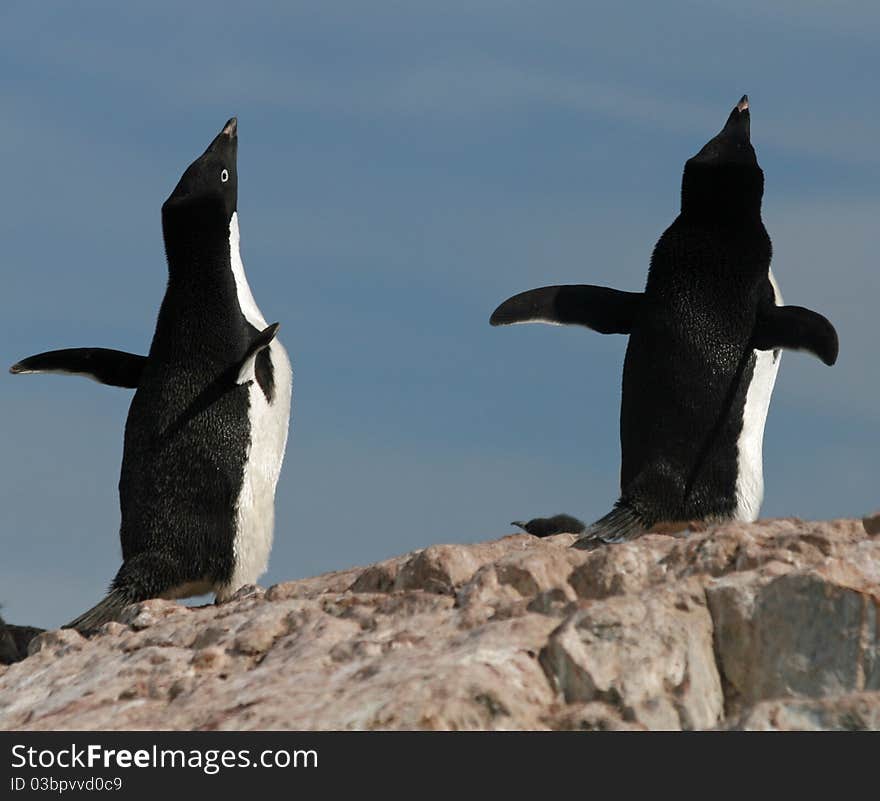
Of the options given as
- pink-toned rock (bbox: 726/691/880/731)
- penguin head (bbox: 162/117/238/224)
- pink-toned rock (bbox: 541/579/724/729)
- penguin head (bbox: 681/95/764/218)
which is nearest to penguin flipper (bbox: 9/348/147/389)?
penguin head (bbox: 162/117/238/224)

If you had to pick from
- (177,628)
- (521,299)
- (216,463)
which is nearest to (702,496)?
(521,299)

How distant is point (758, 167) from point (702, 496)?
241 cm

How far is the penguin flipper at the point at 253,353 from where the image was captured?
9.47 metres

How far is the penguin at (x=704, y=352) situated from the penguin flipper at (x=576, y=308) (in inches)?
0.6

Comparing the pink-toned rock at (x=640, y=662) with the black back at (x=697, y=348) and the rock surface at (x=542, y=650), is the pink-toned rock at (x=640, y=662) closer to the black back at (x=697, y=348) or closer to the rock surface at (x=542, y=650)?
the rock surface at (x=542, y=650)

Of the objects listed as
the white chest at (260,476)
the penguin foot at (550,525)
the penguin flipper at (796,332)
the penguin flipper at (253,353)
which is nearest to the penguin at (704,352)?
the penguin flipper at (796,332)

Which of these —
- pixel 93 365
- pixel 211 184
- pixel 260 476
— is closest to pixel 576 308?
pixel 260 476

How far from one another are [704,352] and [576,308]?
3.87 feet

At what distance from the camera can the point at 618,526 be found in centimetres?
919

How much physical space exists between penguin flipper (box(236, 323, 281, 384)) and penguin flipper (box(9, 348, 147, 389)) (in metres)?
1.10

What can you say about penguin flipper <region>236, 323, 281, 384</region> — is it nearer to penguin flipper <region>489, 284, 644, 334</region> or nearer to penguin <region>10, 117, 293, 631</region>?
penguin <region>10, 117, 293, 631</region>

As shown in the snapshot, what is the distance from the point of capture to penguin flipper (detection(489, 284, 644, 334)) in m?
10.4

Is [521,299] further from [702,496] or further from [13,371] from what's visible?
[13,371]
